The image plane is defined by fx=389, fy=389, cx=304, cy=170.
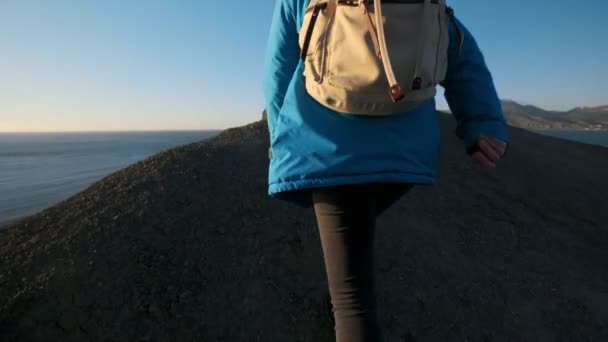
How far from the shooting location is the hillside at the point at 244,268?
3.04 meters

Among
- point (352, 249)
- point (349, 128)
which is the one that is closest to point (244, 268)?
point (352, 249)

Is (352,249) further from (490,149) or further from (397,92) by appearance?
(490,149)

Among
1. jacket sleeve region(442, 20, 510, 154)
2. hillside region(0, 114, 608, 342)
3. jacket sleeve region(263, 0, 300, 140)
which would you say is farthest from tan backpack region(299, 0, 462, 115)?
hillside region(0, 114, 608, 342)

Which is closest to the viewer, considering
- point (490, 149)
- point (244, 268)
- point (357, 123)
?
point (357, 123)

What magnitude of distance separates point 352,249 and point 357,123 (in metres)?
0.49

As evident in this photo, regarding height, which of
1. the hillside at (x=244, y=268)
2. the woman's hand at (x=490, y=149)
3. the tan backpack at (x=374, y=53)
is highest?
the tan backpack at (x=374, y=53)

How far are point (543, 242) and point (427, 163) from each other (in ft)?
17.1

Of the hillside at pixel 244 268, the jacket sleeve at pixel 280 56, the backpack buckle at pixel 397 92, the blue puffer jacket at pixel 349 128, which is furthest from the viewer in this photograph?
the hillside at pixel 244 268

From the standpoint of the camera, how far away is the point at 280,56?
177 cm

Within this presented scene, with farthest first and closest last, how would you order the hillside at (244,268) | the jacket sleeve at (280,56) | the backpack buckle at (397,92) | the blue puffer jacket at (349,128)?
1. the hillside at (244,268)
2. the jacket sleeve at (280,56)
3. the blue puffer jacket at (349,128)
4. the backpack buckle at (397,92)

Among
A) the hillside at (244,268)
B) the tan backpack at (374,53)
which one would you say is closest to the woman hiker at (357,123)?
the tan backpack at (374,53)

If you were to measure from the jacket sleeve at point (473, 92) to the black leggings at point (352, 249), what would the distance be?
0.52 metres

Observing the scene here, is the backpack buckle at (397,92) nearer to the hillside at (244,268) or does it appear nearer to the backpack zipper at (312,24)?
the backpack zipper at (312,24)

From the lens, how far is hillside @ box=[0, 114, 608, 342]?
304 centimetres
